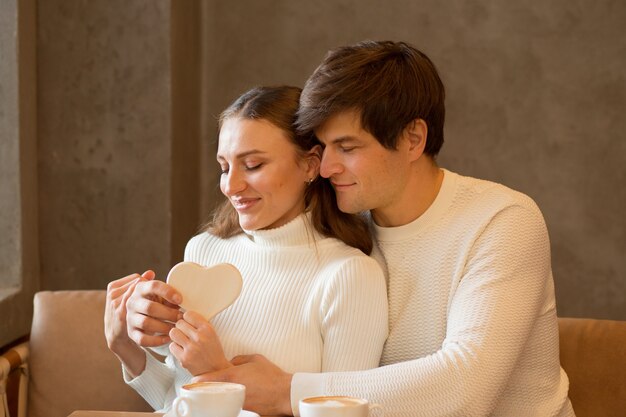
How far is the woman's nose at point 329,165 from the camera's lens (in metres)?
1.91

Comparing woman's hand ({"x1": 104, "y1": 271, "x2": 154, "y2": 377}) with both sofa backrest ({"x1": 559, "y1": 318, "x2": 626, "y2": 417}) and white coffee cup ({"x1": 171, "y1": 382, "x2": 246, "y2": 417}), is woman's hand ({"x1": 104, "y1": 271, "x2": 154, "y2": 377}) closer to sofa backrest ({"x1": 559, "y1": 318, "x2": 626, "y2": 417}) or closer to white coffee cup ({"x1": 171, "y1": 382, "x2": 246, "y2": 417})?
white coffee cup ({"x1": 171, "y1": 382, "x2": 246, "y2": 417})

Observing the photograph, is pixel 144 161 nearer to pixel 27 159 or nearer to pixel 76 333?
pixel 27 159

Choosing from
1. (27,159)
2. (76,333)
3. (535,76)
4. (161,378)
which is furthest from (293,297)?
(535,76)

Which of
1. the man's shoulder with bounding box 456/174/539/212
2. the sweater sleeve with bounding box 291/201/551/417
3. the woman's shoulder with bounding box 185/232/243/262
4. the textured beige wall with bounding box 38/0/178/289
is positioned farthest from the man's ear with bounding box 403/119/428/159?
the textured beige wall with bounding box 38/0/178/289

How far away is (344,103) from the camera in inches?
74.0

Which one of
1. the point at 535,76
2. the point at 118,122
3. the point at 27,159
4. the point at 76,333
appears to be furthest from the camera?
the point at 535,76

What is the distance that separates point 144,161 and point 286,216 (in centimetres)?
123

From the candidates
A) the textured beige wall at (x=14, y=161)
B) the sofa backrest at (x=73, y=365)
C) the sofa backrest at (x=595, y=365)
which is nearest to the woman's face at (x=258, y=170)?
the sofa backrest at (x=73, y=365)

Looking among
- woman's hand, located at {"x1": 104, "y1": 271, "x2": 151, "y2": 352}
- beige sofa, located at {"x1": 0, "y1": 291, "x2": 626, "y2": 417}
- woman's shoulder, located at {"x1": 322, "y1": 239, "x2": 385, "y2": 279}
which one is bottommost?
beige sofa, located at {"x1": 0, "y1": 291, "x2": 626, "y2": 417}

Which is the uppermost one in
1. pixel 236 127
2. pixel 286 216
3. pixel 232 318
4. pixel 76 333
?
pixel 236 127

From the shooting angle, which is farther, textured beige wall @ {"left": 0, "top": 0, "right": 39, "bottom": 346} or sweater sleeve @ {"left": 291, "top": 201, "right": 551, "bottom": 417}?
textured beige wall @ {"left": 0, "top": 0, "right": 39, "bottom": 346}

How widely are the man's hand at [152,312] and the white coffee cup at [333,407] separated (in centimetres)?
47

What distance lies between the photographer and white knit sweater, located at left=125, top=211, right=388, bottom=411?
1859mm

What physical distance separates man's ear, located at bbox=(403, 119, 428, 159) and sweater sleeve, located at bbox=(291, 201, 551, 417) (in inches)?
9.0
